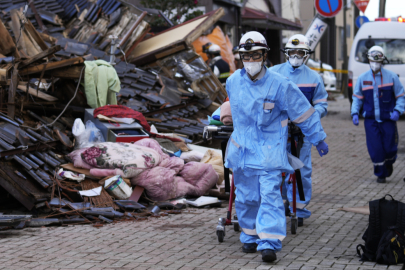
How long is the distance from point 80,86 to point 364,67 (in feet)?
34.8

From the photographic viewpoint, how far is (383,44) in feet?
59.5

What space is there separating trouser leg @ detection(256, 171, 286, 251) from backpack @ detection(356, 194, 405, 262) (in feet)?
2.21

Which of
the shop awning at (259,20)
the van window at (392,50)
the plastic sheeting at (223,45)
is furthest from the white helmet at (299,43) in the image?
the shop awning at (259,20)

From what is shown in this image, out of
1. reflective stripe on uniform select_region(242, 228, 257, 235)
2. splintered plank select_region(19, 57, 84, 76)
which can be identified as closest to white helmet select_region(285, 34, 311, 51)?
reflective stripe on uniform select_region(242, 228, 257, 235)

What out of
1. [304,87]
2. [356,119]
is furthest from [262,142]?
[356,119]

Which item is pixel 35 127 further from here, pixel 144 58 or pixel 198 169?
pixel 144 58

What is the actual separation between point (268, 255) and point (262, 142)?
94cm

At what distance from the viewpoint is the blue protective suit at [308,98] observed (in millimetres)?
6664

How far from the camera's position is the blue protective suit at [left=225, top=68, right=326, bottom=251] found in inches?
206

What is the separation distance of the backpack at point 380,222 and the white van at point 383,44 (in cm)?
1307

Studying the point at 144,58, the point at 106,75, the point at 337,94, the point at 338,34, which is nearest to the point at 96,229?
the point at 106,75

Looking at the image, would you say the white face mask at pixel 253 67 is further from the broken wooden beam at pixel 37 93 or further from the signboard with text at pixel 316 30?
the signboard with text at pixel 316 30

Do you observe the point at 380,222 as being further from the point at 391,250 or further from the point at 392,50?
the point at 392,50

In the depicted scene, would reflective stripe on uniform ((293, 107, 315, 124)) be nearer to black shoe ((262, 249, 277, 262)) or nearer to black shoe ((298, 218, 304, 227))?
black shoe ((262, 249, 277, 262))
